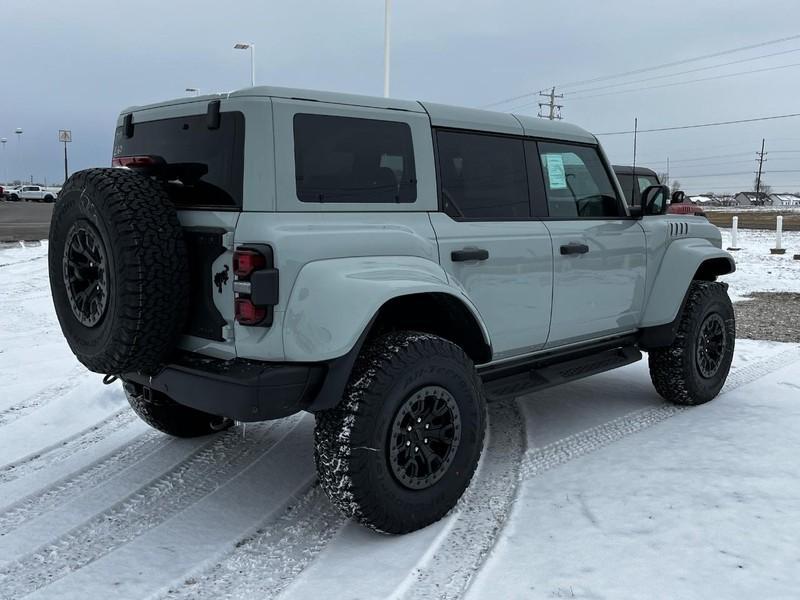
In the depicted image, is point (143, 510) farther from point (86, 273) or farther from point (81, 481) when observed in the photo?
point (86, 273)

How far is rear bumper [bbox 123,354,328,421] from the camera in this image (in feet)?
9.45

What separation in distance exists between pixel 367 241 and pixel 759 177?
363ft

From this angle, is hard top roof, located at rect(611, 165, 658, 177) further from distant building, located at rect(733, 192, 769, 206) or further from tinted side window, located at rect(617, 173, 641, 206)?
distant building, located at rect(733, 192, 769, 206)

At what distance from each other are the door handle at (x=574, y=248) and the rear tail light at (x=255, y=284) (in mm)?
2003

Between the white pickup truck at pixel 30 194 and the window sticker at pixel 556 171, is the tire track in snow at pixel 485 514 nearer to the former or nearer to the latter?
the window sticker at pixel 556 171

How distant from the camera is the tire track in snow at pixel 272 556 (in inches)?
112

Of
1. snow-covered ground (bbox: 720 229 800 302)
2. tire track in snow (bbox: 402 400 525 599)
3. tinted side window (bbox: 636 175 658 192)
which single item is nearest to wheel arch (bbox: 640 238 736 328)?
tire track in snow (bbox: 402 400 525 599)

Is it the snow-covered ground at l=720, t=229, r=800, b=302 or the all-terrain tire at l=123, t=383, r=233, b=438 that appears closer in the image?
the all-terrain tire at l=123, t=383, r=233, b=438

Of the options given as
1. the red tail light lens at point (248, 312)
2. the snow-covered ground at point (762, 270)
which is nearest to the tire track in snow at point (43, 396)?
the red tail light lens at point (248, 312)

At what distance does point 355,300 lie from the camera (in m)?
3.02

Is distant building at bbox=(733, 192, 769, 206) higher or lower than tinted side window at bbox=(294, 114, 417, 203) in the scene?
higher

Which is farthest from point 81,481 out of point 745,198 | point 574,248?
point 745,198

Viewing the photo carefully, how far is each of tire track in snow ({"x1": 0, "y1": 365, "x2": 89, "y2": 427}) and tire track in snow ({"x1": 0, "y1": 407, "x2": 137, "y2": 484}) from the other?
1.80 ft

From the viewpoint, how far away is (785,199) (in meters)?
126
